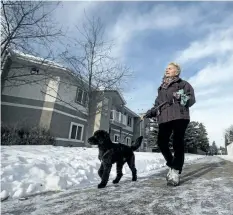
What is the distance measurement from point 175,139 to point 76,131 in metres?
20.1

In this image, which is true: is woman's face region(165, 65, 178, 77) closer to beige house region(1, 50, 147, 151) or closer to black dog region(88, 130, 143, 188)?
black dog region(88, 130, 143, 188)

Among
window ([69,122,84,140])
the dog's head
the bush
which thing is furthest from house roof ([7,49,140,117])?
the dog's head

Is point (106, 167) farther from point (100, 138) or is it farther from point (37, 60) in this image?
point (37, 60)

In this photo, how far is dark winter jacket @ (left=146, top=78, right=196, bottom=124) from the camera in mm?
3877

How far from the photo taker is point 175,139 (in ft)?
13.0

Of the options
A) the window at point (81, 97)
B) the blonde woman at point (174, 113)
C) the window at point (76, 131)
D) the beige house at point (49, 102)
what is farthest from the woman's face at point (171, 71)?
the window at point (81, 97)

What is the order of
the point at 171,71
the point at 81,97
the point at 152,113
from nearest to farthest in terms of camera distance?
the point at 171,71 → the point at 152,113 → the point at 81,97

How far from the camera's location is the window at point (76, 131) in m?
22.6

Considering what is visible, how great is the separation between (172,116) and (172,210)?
1690mm

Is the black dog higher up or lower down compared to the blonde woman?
lower down

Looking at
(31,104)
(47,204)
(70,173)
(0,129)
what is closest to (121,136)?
(31,104)

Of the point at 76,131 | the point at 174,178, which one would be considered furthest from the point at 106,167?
the point at 76,131

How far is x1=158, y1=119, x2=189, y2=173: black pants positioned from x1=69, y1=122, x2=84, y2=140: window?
18806mm

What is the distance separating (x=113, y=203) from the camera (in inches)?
109
